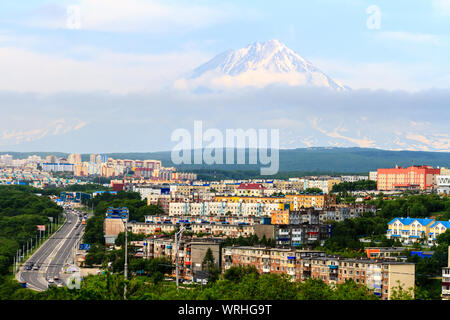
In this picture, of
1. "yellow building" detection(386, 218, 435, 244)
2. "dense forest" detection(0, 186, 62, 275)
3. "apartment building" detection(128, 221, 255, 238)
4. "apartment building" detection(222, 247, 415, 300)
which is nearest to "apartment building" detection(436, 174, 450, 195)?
"yellow building" detection(386, 218, 435, 244)

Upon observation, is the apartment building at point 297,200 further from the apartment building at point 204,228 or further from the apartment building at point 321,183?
the apartment building at point 321,183

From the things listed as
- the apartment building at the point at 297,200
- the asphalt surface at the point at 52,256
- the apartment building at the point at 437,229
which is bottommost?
the asphalt surface at the point at 52,256

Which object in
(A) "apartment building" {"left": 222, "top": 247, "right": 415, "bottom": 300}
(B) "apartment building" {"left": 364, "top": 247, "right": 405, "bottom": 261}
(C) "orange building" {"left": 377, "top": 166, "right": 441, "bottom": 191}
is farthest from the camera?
(C) "orange building" {"left": 377, "top": 166, "right": 441, "bottom": 191}

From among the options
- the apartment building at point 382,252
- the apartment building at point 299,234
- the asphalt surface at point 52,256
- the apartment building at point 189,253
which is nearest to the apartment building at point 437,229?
the apartment building at point 299,234

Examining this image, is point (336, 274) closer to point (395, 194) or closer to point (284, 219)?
point (284, 219)

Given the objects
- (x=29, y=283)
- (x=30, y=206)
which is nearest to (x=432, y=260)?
(x=29, y=283)

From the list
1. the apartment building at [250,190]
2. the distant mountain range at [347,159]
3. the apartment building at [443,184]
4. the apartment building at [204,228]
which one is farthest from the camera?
the distant mountain range at [347,159]

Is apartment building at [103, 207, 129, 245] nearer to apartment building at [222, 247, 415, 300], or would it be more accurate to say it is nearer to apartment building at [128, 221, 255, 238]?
apartment building at [128, 221, 255, 238]
